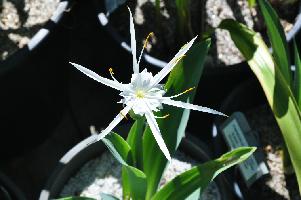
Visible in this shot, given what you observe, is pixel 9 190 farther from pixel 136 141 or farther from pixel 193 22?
pixel 193 22

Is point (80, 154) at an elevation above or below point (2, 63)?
below

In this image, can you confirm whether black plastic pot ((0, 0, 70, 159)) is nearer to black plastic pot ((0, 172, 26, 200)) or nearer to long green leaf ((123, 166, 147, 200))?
black plastic pot ((0, 172, 26, 200))

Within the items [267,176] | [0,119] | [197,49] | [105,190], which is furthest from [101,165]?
[197,49]

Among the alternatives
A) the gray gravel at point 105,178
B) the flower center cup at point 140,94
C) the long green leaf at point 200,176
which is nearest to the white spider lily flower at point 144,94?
the flower center cup at point 140,94

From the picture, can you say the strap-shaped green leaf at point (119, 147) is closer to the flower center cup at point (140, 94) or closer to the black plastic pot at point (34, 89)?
the flower center cup at point (140, 94)

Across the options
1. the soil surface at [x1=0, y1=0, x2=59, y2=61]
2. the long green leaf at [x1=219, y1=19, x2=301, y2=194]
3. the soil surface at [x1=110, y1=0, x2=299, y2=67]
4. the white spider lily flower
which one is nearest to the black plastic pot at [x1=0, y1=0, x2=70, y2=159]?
the soil surface at [x1=0, y1=0, x2=59, y2=61]

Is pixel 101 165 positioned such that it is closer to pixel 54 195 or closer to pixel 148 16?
pixel 54 195

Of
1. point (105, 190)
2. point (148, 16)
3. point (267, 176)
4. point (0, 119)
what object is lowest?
point (267, 176)
